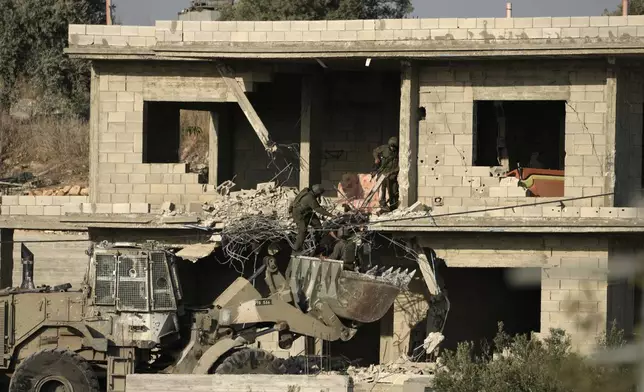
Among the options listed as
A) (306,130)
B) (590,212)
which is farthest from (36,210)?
(590,212)

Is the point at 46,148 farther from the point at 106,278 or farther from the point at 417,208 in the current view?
the point at 106,278

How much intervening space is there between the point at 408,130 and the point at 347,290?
3.97 metres

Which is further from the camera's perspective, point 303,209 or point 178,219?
point 178,219

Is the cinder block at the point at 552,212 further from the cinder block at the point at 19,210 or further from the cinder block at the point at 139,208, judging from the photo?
the cinder block at the point at 19,210

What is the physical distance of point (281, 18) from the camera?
42500 millimetres

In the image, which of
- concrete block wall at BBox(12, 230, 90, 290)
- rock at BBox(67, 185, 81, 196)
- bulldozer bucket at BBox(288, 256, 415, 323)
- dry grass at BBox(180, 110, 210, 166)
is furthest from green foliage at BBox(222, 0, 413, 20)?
bulldozer bucket at BBox(288, 256, 415, 323)

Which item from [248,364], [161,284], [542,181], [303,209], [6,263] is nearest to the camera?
[248,364]

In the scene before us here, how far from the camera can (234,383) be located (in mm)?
19312

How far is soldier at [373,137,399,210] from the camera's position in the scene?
78.9ft

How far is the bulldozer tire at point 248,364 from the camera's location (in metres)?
19.7

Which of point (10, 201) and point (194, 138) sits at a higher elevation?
point (194, 138)

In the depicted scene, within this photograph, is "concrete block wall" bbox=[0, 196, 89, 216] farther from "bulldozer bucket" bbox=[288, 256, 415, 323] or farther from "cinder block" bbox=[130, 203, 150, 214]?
"bulldozer bucket" bbox=[288, 256, 415, 323]

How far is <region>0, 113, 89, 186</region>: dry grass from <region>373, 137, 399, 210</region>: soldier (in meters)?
19.1

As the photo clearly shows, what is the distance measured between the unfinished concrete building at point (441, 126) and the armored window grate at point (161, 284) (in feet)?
12.8
